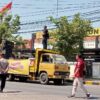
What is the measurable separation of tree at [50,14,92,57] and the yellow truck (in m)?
7.72

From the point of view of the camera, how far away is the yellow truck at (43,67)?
97.2ft

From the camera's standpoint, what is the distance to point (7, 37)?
1783 inches

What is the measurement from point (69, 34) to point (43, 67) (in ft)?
31.0

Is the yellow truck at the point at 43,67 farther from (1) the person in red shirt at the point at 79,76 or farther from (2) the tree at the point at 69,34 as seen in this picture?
(1) the person in red shirt at the point at 79,76

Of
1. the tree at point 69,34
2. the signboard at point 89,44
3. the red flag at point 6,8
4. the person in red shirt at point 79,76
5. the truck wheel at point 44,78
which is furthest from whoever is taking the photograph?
the signboard at point 89,44

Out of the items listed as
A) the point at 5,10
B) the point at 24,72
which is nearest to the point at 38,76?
the point at 24,72

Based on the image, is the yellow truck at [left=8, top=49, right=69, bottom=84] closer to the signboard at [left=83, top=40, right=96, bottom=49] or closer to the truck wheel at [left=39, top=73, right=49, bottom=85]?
the truck wheel at [left=39, top=73, right=49, bottom=85]

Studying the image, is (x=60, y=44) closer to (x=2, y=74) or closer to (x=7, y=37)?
(x=7, y=37)

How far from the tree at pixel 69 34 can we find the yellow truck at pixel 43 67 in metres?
7.72

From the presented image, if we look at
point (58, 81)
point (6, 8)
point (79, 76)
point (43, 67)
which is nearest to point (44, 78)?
point (43, 67)

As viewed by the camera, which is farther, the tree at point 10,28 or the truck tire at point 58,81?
the tree at point 10,28

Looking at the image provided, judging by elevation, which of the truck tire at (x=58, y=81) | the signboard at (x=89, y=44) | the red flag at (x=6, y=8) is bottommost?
the truck tire at (x=58, y=81)

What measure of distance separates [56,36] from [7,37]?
789 centimetres

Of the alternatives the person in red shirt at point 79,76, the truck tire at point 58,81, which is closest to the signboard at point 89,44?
the truck tire at point 58,81
